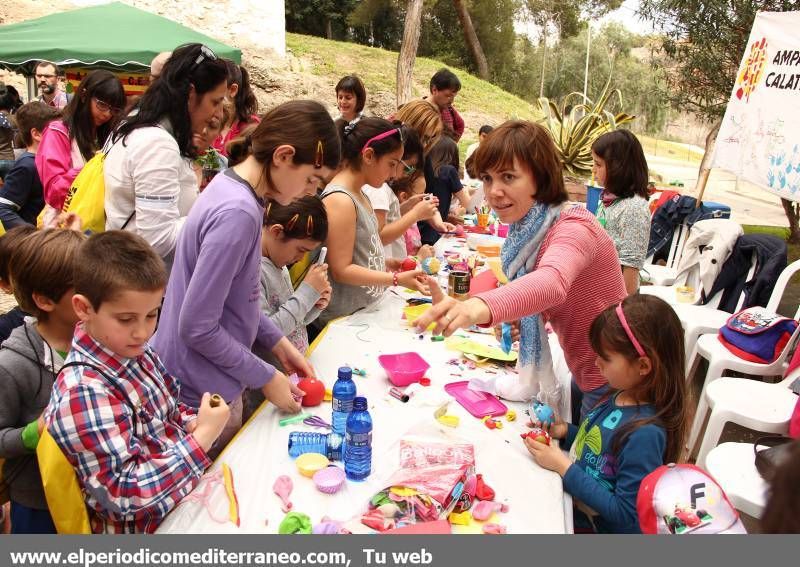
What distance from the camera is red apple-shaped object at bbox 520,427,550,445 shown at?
1686 millimetres

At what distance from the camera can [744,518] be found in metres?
2.29

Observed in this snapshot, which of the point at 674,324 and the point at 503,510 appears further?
the point at 674,324

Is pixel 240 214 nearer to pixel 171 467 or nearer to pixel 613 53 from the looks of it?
pixel 171 467

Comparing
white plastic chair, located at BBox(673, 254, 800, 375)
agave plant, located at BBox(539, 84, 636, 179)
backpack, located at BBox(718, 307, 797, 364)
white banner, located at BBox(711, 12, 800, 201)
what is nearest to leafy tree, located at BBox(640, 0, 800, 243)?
agave plant, located at BBox(539, 84, 636, 179)

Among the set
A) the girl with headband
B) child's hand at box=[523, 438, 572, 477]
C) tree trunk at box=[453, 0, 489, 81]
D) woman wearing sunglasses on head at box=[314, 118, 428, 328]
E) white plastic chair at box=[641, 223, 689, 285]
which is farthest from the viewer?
tree trunk at box=[453, 0, 489, 81]

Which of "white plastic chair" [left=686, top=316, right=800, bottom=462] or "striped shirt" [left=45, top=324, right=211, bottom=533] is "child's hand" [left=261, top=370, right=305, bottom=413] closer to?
"striped shirt" [left=45, top=324, right=211, bottom=533]

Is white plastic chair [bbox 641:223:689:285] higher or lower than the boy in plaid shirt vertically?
lower

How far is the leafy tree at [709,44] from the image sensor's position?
7.50m

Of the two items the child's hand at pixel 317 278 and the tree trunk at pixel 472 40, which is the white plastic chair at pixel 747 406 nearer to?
the child's hand at pixel 317 278

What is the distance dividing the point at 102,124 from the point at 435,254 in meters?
2.26

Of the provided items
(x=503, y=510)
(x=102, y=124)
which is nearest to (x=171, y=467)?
(x=503, y=510)

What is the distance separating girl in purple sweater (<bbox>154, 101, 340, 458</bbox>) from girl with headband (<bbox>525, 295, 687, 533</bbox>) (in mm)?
898

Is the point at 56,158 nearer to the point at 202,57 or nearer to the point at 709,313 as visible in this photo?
the point at 202,57

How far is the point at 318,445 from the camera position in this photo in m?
1.61
